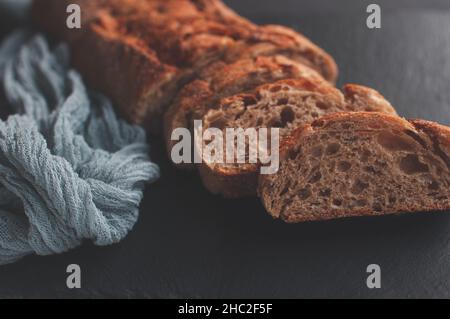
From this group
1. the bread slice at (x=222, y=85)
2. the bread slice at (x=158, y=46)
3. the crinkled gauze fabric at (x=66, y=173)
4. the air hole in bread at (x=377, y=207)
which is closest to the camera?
the crinkled gauze fabric at (x=66, y=173)

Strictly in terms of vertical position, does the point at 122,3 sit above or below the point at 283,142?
above

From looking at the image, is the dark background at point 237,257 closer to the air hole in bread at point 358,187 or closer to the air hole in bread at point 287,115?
the air hole in bread at point 358,187

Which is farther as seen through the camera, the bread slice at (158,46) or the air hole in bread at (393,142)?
the bread slice at (158,46)

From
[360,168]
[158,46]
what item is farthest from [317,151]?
[158,46]

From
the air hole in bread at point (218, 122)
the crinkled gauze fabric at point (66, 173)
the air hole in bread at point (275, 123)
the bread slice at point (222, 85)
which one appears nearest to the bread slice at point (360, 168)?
the air hole in bread at point (275, 123)

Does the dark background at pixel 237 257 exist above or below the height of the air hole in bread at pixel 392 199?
below
